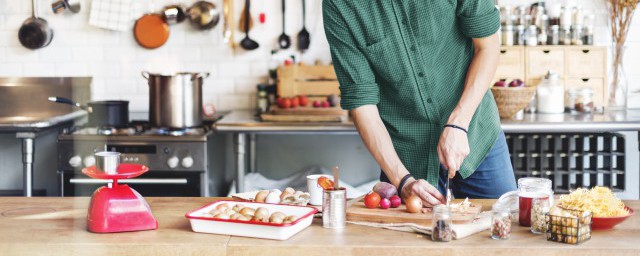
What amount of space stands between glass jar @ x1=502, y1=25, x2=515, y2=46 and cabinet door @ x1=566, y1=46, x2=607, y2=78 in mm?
389

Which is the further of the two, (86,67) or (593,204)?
(86,67)

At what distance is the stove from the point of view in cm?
479

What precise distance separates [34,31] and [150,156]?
161 centimetres

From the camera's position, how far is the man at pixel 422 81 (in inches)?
120

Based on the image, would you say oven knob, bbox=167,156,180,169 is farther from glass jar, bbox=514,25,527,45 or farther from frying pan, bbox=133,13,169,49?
glass jar, bbox=514,25,527,45

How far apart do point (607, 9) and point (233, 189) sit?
9.20 ft

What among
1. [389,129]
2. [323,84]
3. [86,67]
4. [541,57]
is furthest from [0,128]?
[541,57]

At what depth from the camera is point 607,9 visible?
220 inches

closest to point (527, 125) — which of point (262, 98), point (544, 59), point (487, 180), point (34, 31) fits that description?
point (544, 59)

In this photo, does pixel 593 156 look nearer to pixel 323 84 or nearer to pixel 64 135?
pixel 323 84

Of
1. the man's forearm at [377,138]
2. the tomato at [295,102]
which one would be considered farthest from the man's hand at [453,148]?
the tomato at [295,102]

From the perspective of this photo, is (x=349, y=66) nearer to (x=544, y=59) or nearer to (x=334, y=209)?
(x=334, y=209)

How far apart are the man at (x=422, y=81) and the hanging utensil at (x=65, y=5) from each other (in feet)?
10.2

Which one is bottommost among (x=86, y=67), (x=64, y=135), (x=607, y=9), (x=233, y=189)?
(x=233, y=189)
